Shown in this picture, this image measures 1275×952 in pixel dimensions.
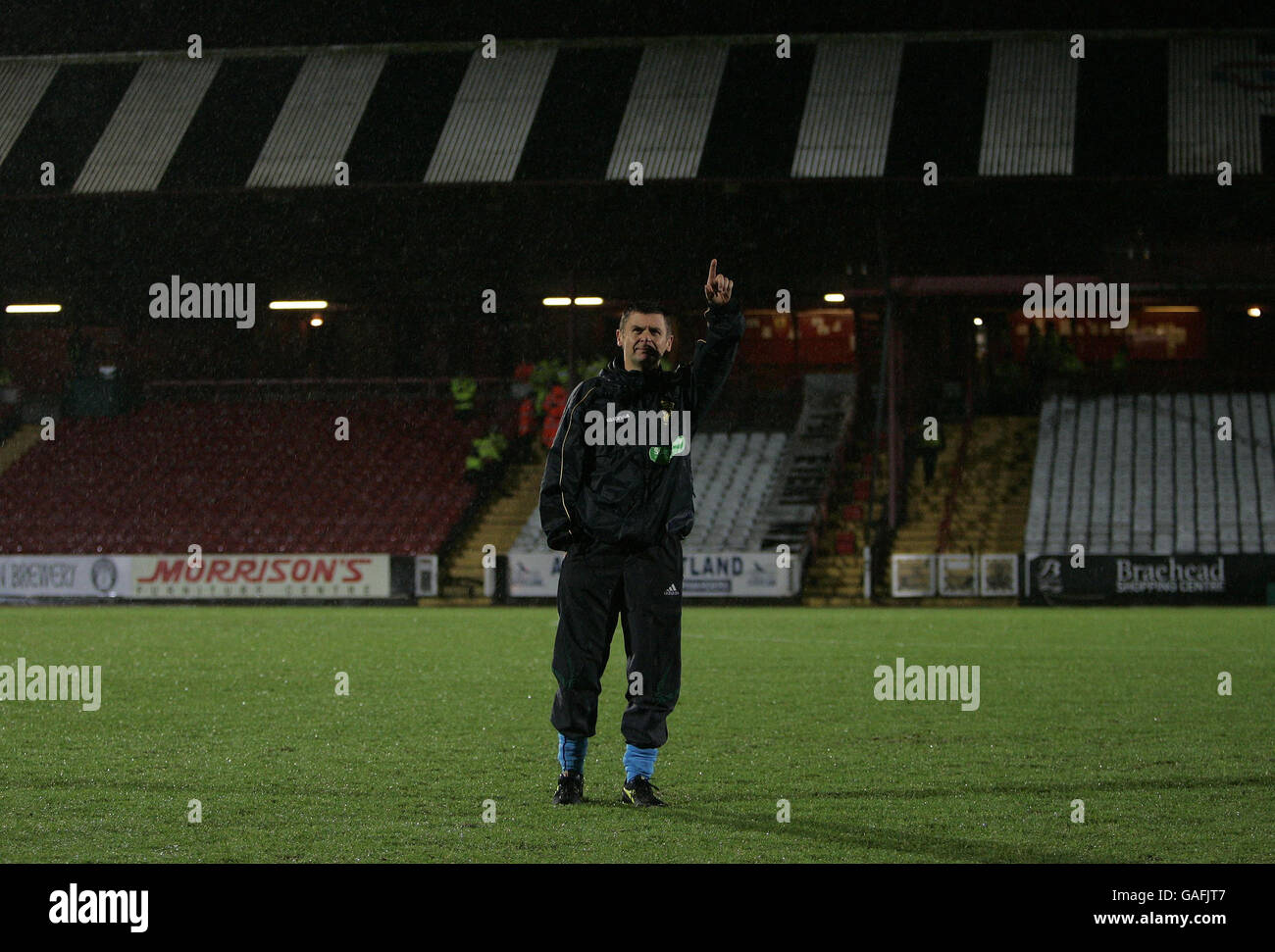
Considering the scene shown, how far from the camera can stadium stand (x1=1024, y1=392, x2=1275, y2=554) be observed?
2822cm

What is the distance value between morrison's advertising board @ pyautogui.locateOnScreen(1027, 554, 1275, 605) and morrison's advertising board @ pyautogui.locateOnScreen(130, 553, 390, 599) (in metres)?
11.6

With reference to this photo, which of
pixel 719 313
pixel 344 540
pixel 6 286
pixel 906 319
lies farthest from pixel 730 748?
pixel 6 286

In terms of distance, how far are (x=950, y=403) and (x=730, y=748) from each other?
2571 centimetres

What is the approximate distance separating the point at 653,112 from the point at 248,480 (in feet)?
37.9

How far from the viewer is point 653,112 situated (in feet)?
91.3

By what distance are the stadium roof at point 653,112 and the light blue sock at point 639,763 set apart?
1988cm

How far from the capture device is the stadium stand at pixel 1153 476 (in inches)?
1111
